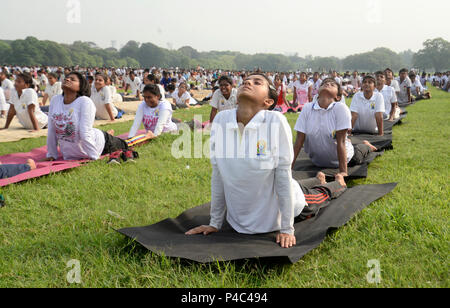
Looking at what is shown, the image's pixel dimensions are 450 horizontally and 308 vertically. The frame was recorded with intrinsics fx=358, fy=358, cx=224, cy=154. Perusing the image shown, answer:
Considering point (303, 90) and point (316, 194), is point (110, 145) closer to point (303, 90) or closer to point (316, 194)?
point (316, 194)

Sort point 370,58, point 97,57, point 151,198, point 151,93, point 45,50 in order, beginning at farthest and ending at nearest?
point 370,58 < point 97,57 < point 45,50 < point 151,93 < point 151,198

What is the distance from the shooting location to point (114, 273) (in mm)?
2664

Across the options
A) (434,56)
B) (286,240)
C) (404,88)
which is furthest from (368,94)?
(434,56)

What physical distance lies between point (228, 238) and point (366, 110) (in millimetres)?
5985

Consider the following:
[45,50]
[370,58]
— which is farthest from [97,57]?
[370,58]

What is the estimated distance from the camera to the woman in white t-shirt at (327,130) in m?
4.95

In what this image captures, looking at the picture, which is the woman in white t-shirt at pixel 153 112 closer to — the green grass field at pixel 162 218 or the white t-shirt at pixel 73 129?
the white t-shirt at pixel 73 129

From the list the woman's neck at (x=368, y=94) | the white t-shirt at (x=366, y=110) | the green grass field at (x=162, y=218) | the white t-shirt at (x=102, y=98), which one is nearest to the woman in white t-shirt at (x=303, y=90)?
the white t-shirt at (x=366, y=110)

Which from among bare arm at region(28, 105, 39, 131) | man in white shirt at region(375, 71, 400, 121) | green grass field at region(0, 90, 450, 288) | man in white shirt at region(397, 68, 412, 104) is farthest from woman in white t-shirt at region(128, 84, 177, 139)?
man in white shirt at region(397, 68, 412, 104)

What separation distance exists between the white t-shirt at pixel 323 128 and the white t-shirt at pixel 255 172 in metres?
2.39

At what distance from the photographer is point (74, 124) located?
19.2ft

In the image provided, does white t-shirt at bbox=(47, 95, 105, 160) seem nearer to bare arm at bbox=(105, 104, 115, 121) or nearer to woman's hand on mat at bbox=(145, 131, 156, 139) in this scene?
woman's hand on mat at bbox=(145, 131, 156, 139)
